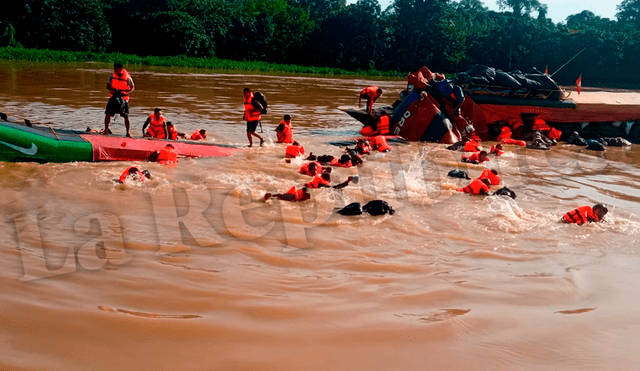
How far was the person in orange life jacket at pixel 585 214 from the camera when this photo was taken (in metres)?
6.98

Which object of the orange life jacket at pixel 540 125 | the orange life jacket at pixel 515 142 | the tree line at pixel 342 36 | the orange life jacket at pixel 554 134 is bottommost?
the orange life jacket at pixel 515 142

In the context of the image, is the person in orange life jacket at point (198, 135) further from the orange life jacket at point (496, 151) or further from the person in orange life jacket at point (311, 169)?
the orange life jacket at point (496, 151)

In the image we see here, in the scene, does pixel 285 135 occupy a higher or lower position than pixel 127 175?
higher

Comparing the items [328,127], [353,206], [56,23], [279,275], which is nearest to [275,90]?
[328,127]

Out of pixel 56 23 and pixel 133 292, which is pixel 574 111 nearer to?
pixel 133 292

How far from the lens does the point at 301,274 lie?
495 centimetres

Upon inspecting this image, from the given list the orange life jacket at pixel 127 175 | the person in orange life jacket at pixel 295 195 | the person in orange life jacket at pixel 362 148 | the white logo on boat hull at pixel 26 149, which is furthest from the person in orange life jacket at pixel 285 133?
the white logo on boat hull at pixel 26 149

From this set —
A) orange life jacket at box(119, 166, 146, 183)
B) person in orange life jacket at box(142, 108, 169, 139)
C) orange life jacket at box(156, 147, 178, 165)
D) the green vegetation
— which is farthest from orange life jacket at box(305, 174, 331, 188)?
the green vegetation

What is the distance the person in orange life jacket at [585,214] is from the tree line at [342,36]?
4621 cm

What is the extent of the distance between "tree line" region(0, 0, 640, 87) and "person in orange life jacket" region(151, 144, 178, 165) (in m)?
40.6

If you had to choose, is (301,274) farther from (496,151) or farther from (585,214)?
(496,151)

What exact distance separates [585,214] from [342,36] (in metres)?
54.0

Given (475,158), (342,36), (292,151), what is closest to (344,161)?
(292,151)

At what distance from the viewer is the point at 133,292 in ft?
14.0
